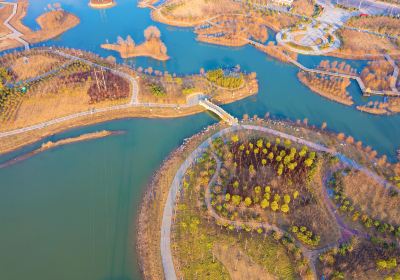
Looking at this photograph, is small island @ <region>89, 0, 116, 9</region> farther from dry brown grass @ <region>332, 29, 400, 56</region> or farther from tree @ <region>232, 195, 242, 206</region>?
tree @ <region>232, 195, 242, 206</region>

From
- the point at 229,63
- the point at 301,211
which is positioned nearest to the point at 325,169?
the point at 301,211

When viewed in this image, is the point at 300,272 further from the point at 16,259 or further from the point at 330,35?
the point at 330,35

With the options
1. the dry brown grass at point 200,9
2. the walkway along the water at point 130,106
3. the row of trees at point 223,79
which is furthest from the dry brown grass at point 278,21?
the walkway along the water at point 130,106

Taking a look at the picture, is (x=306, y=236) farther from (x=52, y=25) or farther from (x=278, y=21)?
(x=52, y=25)

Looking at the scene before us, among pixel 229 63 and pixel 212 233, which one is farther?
pixel 229 63

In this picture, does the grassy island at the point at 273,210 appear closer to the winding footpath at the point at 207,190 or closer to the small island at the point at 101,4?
the winding footpath at the point at 207,190

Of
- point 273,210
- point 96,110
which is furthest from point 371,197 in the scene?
point 96,110

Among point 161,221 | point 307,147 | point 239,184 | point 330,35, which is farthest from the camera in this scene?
point 330,35
